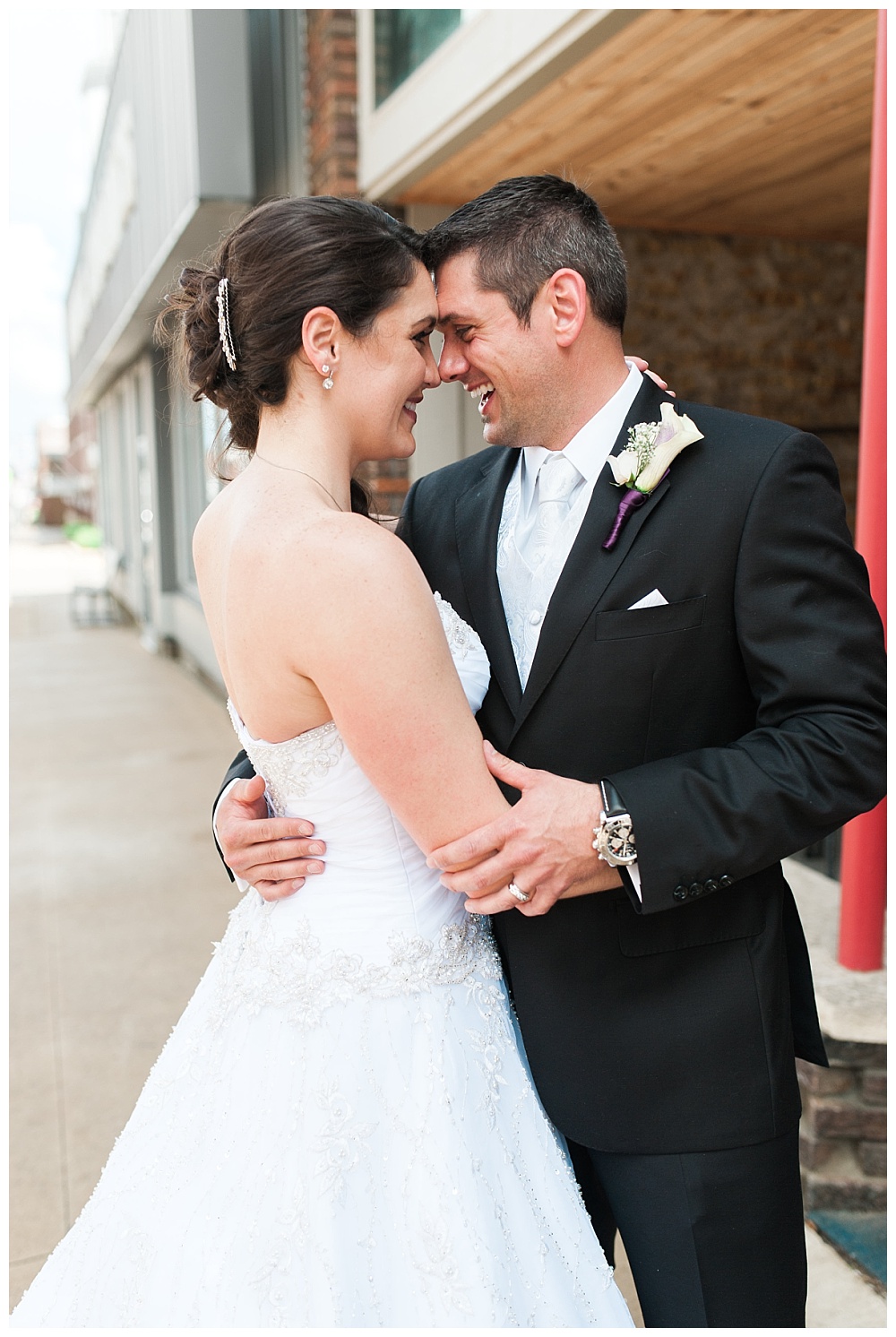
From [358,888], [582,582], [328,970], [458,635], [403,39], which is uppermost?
[403,39]

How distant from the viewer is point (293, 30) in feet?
22.3

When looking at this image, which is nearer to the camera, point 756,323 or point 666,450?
point 666,450

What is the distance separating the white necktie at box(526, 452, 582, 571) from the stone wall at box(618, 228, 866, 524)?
510 cm

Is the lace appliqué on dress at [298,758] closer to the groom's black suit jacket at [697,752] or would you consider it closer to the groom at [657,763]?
the groom at [657,763]

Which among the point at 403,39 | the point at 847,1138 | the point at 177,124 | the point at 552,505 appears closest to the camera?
the point at 552,505

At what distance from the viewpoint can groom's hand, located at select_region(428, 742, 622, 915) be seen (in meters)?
1.58

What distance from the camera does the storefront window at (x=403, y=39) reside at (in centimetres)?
503

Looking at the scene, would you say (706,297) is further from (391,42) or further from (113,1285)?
(113,1285)

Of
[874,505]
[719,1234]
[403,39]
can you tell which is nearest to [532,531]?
[719,1234]

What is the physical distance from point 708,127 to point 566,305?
11.2 ft

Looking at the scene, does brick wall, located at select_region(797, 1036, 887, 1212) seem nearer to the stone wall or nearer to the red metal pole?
the red metal pole

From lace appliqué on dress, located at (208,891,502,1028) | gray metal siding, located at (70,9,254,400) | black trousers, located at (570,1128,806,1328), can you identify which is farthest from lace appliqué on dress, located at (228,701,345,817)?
gray metal siding, located at (70,9,254,400)

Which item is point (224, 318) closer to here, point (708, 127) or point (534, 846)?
point (534, 846)

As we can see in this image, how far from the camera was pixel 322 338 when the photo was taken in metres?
1.74
